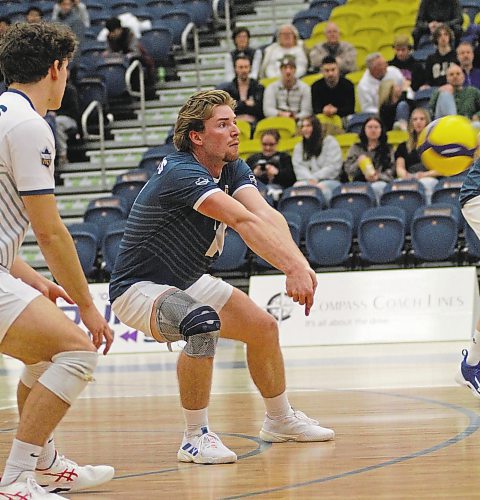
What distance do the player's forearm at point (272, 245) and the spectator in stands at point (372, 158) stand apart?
824cm

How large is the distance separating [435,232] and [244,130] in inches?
144

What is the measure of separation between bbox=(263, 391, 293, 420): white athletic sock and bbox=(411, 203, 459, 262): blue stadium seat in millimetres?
6512

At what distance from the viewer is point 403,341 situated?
10914 mm

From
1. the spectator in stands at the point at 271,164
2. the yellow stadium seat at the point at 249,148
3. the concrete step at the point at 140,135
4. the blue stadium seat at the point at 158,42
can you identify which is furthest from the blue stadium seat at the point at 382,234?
the blue stadium seat at the point at 158,42

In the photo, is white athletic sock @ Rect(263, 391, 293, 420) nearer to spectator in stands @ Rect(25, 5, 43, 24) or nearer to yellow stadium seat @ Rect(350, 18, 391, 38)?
yellow stadium seat @ Rect(350, 18, 391, 38)

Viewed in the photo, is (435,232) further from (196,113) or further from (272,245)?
(272,245)

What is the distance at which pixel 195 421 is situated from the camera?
5.09 meters

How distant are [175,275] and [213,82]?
1154 cm

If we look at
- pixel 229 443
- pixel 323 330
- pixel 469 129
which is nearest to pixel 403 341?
pixel 323 330

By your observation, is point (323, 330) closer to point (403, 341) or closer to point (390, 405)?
point (403, 341)

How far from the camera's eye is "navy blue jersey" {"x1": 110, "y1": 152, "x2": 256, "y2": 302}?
16.4 ft

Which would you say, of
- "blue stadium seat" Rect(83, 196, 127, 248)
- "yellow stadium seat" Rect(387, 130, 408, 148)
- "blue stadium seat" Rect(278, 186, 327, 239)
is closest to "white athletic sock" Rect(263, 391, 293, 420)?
"blue stadium seat" Rect(278, 186, 327, 239)

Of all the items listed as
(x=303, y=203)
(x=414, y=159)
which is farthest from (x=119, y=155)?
(x=414, y=159)

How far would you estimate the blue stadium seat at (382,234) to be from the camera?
11.8 m
